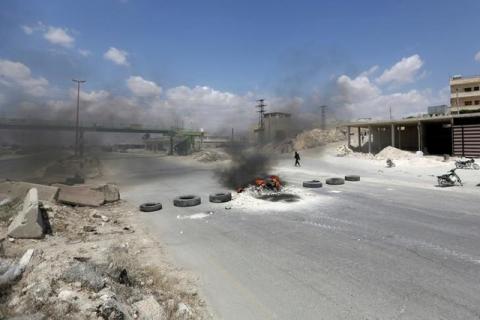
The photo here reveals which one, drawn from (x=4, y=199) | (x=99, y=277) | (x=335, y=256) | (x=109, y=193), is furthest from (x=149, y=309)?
(x=109, y=193)

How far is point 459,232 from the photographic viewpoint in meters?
10.2

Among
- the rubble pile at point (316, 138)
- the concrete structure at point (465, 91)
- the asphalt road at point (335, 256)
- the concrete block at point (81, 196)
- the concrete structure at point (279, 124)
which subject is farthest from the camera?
the rubble pile at point (316, 138)

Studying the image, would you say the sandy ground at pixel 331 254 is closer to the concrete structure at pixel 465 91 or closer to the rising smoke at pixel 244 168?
the rising smoke at pixel 244 168

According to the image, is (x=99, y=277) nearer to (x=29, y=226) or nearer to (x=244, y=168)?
(x=29, y=226)

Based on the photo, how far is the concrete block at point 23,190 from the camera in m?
14.1

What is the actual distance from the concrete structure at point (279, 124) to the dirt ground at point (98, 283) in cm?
5211

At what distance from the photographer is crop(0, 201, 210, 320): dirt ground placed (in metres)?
5.07

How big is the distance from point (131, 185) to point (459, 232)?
21881 millimetres

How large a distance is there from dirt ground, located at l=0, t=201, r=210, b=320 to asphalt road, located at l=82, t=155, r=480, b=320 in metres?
0.59

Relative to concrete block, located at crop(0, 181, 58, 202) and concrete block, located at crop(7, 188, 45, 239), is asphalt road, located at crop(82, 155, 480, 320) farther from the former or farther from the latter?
concrete block, located at crop(0, 181, 58, 202)

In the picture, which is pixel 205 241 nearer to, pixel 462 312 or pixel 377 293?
pixel 377 293

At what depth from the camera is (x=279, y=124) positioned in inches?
2466

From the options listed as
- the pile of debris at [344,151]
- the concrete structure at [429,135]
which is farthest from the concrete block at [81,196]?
the pile of debris at [344,151]

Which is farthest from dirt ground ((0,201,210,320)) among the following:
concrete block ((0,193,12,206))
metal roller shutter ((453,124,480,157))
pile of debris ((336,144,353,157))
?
pile of debris ((336,144,353,157))
